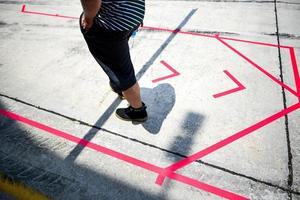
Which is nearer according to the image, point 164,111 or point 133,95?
point 133,95

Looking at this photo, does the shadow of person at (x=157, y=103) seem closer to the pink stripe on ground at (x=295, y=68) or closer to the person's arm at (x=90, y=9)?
the person's arm at (x=90, y=9)

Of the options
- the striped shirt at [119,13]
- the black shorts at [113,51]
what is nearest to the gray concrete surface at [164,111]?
the black shorts at [113,51]

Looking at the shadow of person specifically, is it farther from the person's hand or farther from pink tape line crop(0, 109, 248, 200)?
the person's hand

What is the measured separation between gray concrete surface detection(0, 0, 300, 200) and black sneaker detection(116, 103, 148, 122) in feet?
0.28

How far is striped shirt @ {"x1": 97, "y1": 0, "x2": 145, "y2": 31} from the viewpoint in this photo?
1919 millimetres

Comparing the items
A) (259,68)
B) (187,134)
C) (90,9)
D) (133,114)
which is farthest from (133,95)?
(259,68)

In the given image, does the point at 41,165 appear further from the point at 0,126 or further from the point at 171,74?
the point at 171,74

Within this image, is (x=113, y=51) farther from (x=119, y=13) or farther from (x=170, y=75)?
(x=170, y=75)

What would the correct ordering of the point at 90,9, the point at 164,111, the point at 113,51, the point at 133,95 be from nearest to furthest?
1. the point at 90,9
2. the point at 113,51
3. the point at 133,95
4. the point at 164,111

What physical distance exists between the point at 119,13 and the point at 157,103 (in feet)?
4.47

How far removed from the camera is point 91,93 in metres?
3.32

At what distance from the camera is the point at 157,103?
10.1 ft

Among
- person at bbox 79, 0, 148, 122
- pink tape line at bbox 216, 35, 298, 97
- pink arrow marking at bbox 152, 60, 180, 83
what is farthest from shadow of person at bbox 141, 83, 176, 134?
pink tape line at bbox 216, 35, 298, 97

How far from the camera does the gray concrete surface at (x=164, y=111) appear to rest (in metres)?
2.23
